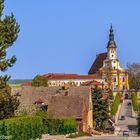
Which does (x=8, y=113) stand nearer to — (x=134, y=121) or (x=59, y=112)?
(x=59, y=112)

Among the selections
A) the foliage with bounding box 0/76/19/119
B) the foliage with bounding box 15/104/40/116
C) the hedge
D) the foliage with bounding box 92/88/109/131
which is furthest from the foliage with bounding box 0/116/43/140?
the foliage with bounding box 92/88/109/131

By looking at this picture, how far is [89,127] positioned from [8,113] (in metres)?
43.0

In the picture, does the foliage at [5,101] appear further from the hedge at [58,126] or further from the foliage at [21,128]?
the hedge at [58,126]

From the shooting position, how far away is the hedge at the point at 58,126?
270ft

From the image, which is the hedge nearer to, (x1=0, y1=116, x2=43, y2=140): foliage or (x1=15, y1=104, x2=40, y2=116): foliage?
(x1=15, y1=104, x2=40, y2=116): foliage

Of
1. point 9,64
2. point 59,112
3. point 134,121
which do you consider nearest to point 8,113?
point 9,64

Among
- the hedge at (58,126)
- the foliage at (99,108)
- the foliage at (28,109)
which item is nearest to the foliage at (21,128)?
the hedge at (58,126)

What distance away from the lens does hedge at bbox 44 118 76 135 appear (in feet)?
270

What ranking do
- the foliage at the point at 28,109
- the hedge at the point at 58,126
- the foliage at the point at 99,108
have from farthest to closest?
1. the foliage at the point at 99,108
2. the foliage at the point at 28,109
3. the hedge at the point at 58,126

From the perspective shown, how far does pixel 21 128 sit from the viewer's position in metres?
56.2

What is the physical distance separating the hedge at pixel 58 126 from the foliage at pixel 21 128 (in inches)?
663

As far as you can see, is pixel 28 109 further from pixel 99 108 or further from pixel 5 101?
pixel 5 101

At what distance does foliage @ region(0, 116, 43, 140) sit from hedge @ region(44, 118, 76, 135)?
1685 centimetres

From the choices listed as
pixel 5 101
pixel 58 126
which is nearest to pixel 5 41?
pixel 5 101
